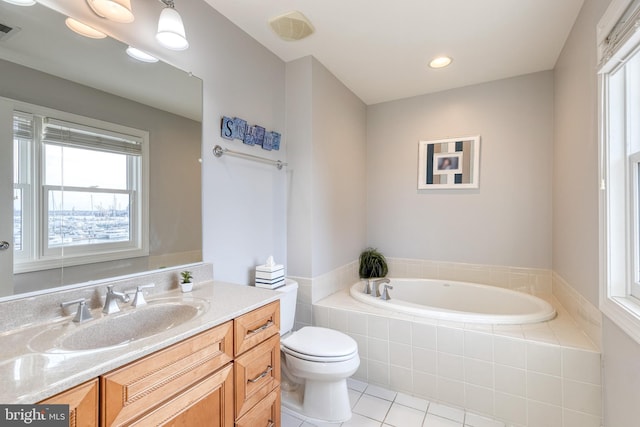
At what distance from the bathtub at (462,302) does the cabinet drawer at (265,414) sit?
3.47 ft

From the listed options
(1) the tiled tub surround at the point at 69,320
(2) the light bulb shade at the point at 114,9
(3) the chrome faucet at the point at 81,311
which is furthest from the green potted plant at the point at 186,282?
(2) the light bulb shade at the point at 114,9

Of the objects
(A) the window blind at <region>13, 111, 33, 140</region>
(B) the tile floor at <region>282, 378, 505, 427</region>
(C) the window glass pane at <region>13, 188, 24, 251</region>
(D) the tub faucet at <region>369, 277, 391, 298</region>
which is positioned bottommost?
(B) the tile floor at <region>282, 378, 505, 427</region>

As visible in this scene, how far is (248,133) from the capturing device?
198 cm

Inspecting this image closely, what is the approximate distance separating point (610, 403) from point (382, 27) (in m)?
2.47

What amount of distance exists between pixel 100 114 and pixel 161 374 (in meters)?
1.12

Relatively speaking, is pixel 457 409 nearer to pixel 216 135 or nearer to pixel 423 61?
pixel 216 135

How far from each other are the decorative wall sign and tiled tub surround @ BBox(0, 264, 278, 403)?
2.90ft

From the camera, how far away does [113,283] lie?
4.17 ft

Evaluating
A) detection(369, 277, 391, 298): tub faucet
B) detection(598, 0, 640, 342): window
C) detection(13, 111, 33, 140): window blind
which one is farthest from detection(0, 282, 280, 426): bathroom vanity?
detection(598, 0, 640, 342): window

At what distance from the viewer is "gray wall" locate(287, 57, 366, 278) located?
90.7 inches

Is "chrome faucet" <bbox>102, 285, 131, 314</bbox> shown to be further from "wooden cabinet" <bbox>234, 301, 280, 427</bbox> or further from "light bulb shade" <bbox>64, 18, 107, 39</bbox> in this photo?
"light bulb shade" <bbox>64, 18, 107, 39</bbox>

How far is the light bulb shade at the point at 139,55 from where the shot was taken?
1383mm

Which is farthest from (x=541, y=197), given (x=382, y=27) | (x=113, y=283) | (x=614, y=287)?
(x=113, y=283)
